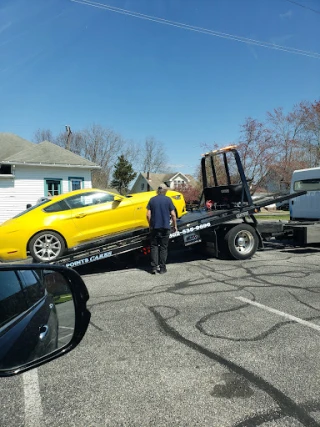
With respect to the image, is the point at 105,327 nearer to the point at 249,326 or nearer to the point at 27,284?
the point at 249,326

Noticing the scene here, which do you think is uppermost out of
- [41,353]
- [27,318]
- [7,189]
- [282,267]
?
[7,189]

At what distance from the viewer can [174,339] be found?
3.88 metres

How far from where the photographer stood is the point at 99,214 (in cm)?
786

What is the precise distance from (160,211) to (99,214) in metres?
1.51

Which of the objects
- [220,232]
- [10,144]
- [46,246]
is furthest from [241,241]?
[10,144]

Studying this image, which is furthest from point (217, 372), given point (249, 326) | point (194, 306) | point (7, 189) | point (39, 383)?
point (7, 189)

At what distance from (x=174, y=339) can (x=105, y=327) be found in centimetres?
95

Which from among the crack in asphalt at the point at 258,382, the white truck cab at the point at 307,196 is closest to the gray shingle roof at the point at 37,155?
the white truck cab at the point at 307,196

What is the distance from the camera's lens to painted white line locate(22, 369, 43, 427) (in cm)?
248

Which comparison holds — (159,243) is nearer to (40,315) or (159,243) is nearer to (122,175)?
(40,315)

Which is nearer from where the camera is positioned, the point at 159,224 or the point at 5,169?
the point at 159,224

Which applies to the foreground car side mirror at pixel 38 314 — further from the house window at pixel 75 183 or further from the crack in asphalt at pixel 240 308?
the house window at pixel 75 183

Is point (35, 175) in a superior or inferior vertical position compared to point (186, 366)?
superior

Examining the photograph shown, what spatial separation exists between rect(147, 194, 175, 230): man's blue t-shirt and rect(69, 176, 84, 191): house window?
515 inches
